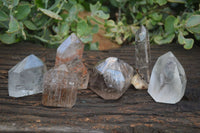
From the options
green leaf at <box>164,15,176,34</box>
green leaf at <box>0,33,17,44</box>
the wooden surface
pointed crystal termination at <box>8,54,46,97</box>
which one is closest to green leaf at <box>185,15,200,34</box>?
green leaf at <box>164,15,176,34</box>

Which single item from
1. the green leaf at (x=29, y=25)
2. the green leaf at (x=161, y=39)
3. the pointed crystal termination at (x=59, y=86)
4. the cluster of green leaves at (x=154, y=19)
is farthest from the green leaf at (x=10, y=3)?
the green leaf at (x=161, y=39)

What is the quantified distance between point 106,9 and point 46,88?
2.69ft

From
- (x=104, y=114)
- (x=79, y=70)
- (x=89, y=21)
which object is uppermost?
(x=89, y=21)

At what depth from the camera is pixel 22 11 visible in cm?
121

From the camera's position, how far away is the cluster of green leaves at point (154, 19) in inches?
55.0

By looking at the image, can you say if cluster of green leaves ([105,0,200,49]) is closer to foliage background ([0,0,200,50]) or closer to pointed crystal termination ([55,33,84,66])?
foliage background ([0,0,200,50])

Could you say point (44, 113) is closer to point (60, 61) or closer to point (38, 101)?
point (38, 101)

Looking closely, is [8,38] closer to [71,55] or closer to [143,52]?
[71,55]

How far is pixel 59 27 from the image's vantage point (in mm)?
1405

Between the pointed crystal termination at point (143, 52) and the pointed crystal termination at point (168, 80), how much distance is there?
0.09 m

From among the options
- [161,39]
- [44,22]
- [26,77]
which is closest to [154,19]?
[161,39]

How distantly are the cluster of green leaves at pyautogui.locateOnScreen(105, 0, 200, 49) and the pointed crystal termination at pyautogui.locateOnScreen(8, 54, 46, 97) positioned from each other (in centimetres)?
61

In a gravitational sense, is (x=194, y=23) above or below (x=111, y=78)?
above

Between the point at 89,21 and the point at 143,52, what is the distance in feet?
1.51
